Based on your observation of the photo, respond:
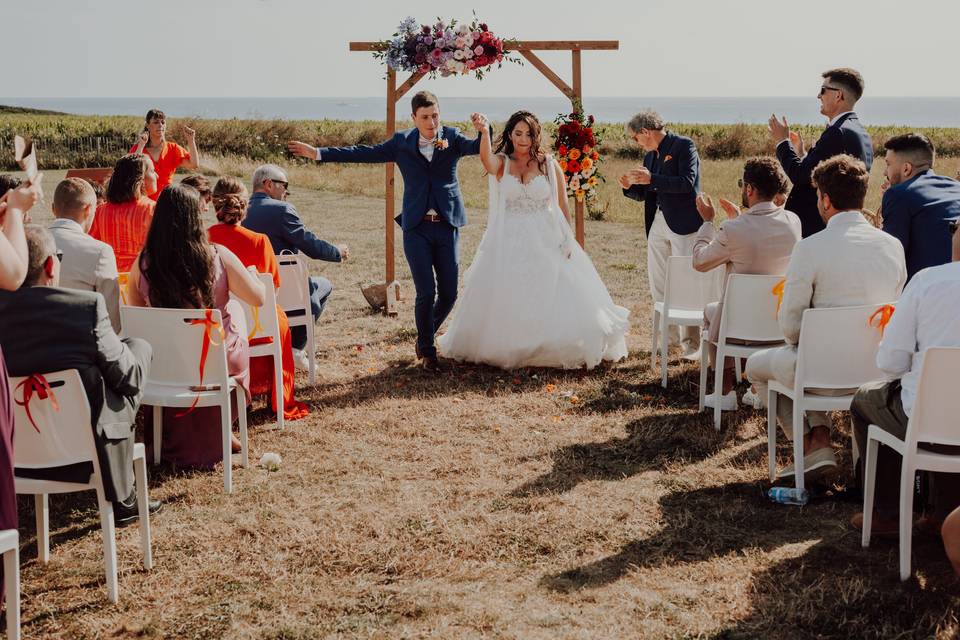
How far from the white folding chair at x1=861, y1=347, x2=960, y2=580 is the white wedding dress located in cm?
345

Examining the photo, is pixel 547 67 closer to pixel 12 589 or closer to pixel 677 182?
pixel 677 182

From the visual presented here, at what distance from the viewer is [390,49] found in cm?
770

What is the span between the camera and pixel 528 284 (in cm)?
702

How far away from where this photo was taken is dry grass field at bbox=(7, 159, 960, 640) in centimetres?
341

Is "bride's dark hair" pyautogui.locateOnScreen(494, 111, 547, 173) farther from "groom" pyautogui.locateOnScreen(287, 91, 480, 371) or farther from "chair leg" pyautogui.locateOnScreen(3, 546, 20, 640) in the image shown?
"chair leg" pyautogui.locateOnScreen(3, 546, 20, 640)

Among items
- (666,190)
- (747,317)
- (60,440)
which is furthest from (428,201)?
(60,440)

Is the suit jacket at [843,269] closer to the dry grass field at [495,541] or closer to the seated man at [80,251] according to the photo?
the dry grass field at [495,541]

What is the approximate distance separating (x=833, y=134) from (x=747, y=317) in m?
1.45

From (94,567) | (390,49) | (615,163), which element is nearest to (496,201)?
(390,49)

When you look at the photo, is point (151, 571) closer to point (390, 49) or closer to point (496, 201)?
point (496, 201)

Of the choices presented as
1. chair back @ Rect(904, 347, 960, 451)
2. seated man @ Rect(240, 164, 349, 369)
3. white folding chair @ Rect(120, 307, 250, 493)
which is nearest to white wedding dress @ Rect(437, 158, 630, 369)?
seated man @ Rect(240, 164, 349, 369)

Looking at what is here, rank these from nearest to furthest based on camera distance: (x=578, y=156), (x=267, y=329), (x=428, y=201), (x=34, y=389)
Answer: (x=34, y=389), (x=267, y=329), (x=428, y=201), (x=578, y=156)

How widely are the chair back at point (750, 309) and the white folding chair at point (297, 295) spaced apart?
9.65 feet

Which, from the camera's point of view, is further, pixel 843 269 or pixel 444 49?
pixel 444 49
